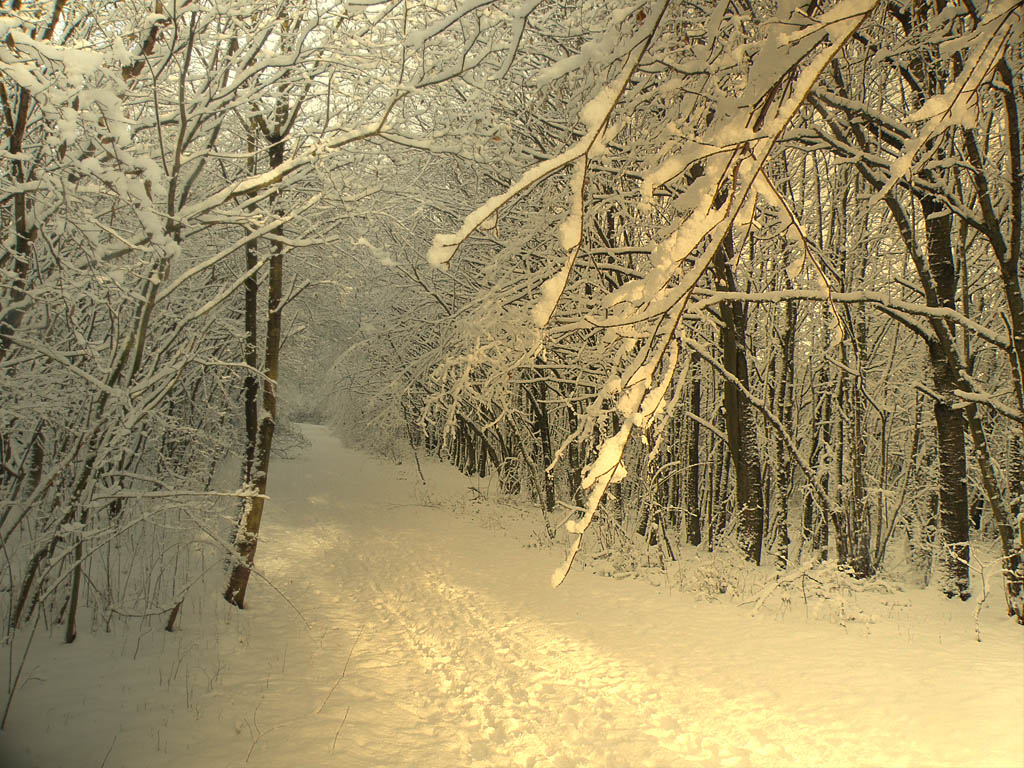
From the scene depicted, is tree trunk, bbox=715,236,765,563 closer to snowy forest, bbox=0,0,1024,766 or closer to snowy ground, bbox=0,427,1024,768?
snowy forest, bbox=0,0,1024,766

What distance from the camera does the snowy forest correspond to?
190 cm

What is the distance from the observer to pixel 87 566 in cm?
676

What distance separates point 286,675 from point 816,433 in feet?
34.0

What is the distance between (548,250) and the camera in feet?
29.0

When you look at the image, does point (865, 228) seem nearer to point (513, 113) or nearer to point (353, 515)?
point (513, 113)

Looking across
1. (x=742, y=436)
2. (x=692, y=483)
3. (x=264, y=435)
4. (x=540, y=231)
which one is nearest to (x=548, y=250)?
(x=540, y=231)

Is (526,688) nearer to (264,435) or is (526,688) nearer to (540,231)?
(264,435)

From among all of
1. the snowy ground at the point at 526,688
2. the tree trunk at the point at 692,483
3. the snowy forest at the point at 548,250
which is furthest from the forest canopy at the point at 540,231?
the snowy ground at the point at 526,688

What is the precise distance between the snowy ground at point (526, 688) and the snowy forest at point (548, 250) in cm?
16

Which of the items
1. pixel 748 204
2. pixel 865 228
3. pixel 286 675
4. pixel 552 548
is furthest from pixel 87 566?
pixel 865 228

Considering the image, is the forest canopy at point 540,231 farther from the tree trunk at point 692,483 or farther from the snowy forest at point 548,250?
the tree trunk at point 692,483

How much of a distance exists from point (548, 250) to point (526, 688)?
585 centimetres

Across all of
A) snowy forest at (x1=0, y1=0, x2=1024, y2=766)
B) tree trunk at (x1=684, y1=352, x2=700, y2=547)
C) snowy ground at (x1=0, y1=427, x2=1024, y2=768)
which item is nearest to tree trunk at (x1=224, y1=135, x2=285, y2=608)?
snowy forest at (x1=0, y1=0, x2=1024, y2=766)

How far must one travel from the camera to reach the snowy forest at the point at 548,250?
1901mm
